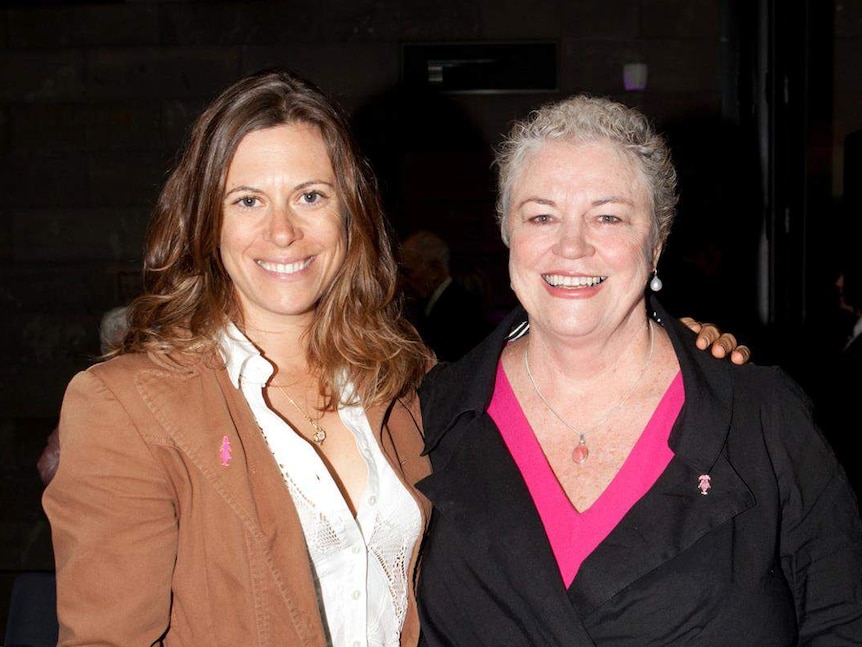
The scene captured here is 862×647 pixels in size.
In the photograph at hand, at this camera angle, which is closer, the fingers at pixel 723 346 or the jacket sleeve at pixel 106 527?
the jacket sleeve at pixel 106 527

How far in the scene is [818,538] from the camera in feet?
6.17

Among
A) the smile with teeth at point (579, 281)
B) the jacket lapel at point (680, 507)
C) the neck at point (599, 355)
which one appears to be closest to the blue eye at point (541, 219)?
the smile with teeth at point (579, 281)

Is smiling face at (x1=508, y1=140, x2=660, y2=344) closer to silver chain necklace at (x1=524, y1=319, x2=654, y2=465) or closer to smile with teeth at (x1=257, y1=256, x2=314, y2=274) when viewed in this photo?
silver chain necklace at (x1=524, y1=319, x2=654, y2=465)

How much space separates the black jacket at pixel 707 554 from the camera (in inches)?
73.1

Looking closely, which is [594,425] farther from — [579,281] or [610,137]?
[610,137]

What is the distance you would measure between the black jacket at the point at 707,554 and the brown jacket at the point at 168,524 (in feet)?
1.25

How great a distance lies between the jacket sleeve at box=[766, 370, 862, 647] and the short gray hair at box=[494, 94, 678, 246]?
546 millimetres

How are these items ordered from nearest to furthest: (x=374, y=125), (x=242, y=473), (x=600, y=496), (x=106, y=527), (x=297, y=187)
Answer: (x=106, y=527), (x=242, y=473), (x=600, y=496), (x=297, y=187), (x=374, y=125)

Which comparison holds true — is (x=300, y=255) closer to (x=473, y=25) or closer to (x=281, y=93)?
(x=281, y=93)

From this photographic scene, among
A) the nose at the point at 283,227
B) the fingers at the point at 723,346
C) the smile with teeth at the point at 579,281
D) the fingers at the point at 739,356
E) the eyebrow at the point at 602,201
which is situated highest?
the eyebrow at the point at 602,201

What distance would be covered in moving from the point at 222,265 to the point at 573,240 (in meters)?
0.76

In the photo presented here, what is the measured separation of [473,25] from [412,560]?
427 cm

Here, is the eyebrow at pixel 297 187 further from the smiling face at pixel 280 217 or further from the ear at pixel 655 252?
the ear at pixel 655 252

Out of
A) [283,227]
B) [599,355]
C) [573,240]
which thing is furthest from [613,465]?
[283,227]
